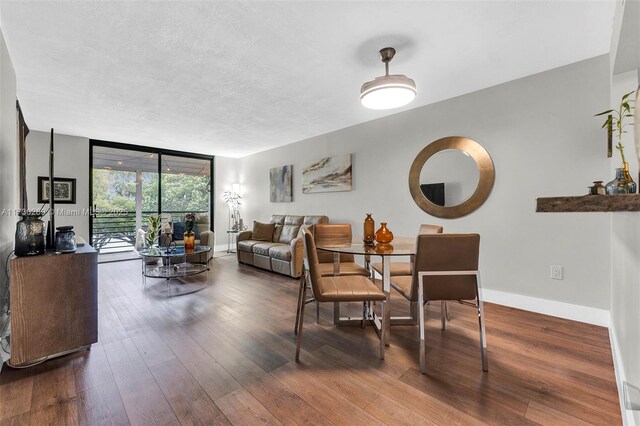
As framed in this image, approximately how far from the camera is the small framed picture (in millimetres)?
4797

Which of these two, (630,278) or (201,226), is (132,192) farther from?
(630,278)

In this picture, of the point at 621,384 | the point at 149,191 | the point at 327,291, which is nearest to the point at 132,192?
the point at 149,191

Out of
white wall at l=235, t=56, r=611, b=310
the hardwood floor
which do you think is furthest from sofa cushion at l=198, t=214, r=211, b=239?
white wall at l=235, t=56, r=611, b=310

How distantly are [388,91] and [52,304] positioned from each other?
2968 millimetres

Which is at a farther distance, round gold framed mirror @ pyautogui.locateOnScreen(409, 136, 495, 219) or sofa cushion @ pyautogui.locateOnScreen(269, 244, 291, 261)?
sofa cushion @ pyautogui.locateOnScreen(269, 244, 291, 261)

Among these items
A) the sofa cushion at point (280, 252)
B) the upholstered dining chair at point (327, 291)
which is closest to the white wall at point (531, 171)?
the sofa cushion at point (280, 252)

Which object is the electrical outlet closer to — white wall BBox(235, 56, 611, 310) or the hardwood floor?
white wall BBox(235, 56, 611, 310)

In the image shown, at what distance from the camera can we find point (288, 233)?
5.16m

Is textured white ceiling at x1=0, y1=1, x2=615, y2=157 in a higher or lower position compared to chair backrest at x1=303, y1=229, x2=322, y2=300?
higher

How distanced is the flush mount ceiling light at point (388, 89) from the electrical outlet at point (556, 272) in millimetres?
2181

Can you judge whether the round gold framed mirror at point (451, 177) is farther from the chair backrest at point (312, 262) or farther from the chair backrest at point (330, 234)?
the chair backrest at point (312, 262)

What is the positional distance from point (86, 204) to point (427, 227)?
19.7 ft

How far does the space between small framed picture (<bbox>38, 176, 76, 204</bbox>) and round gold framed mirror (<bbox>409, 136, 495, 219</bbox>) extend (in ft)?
19.3

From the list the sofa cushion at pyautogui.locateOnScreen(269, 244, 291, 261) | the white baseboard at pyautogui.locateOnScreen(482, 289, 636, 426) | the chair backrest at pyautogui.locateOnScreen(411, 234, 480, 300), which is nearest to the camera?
the chair backrest at pyautogui.locateOnScreen(411, 234, 480, 300)
